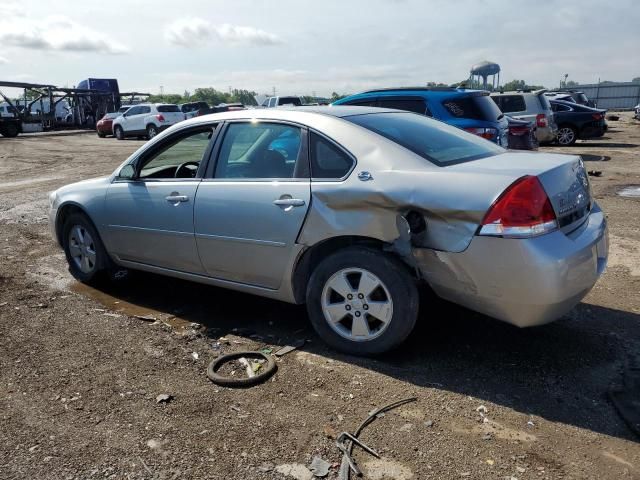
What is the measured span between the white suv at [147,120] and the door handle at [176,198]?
2355cm

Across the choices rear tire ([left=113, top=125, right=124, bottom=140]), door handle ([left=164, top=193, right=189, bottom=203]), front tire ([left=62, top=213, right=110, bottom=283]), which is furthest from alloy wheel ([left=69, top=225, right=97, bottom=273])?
rear tire ([left=113, top=125, right=124, bottom=140])

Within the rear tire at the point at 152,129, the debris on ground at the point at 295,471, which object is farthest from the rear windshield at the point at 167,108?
the debris on ground at the point at 295,471

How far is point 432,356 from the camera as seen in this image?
3.69 metres

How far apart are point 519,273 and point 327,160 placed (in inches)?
55.6

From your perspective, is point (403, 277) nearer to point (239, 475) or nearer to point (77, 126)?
point (239, 475)

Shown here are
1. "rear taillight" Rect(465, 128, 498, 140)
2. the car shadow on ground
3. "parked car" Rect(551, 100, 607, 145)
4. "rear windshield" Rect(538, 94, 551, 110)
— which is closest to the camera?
the car shadow on ground

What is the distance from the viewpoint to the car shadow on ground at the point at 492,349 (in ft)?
Answer: 10.3

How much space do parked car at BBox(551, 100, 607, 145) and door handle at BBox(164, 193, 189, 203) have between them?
17.2 metres

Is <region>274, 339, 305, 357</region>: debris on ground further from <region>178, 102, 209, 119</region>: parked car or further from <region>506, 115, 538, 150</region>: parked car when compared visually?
<region>178, 102, 209, 119</region>: parked car

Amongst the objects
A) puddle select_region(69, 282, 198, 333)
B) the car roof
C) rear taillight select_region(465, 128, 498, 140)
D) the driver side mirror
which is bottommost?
puddle select_region(69, 282, 198, 333)

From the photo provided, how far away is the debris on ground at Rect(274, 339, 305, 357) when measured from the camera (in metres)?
3.84

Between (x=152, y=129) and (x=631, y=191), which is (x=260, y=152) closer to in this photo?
(x=631, y=191)

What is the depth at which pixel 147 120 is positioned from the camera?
2755cm

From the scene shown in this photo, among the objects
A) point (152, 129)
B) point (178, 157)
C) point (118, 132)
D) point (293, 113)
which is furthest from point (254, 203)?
point (118, 132)
